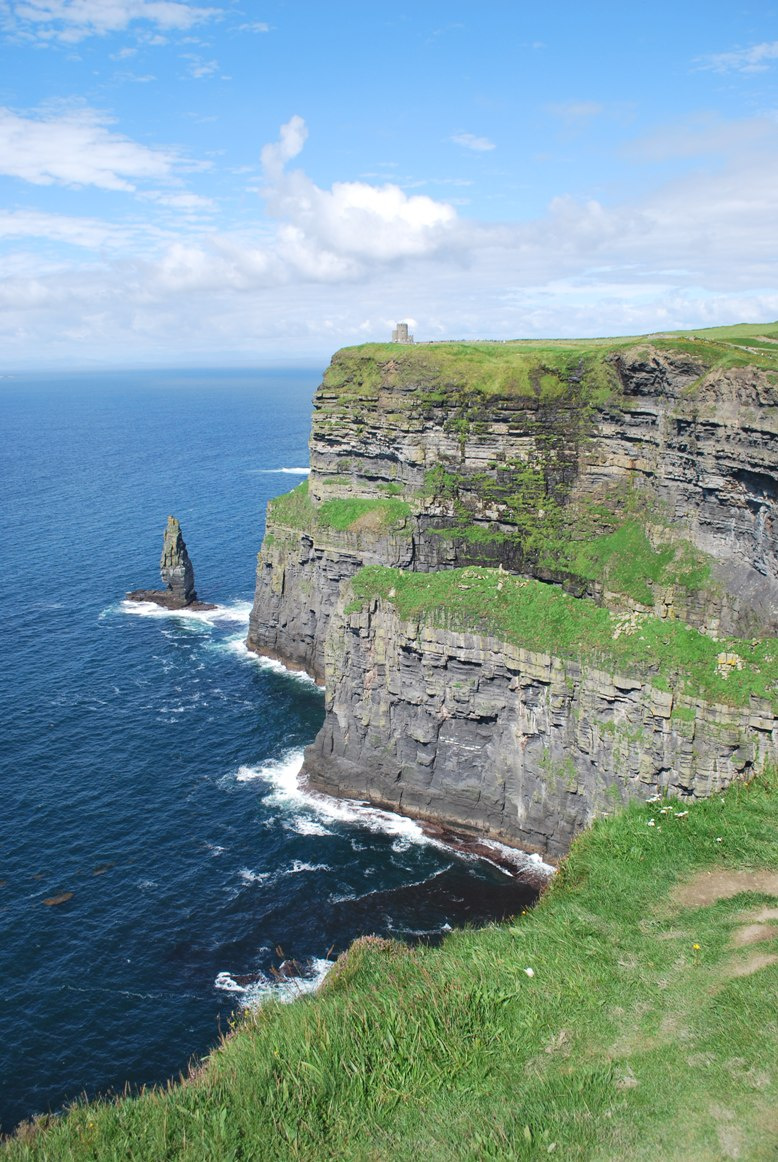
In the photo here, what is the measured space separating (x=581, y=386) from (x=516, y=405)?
17.8ft

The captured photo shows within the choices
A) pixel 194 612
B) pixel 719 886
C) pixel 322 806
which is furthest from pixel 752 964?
pixel 194 612

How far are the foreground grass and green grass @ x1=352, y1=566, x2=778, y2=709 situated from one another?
51.4 ft

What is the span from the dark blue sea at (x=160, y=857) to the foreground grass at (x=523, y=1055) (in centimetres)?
1487

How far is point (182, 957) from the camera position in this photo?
42719 millimetres

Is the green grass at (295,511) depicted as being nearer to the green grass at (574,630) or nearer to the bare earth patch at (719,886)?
the green grass at (574,630)

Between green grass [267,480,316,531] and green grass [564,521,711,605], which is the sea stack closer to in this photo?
green grass [267,480,316,531]

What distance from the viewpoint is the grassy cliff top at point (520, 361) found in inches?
2399

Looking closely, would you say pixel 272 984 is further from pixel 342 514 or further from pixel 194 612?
pixel 194 612

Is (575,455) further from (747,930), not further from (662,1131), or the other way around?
(662,1131)

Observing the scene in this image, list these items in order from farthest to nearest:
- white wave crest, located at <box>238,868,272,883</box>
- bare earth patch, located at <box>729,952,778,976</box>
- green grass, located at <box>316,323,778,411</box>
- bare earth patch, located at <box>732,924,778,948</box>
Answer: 1. green grass, located at <box>316,323,778,411</box>
2. white wave crest, located at <box>238,868,272,883</box>
3. bare earth patch, located at <box>732,924,778,948</box>
4. bare earth patch, located at <box>729,952,778,976</box>

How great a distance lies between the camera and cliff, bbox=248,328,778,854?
1816 inches

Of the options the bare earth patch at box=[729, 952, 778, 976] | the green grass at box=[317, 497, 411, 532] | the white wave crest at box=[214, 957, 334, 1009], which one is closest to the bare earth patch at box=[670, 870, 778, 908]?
the bare earth patch at box=[729, 952, 778, 976]

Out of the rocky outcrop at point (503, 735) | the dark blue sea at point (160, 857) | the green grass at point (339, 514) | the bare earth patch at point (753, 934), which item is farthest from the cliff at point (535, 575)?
the bare earth patch at point (753, 934)

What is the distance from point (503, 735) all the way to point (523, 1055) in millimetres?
30543
